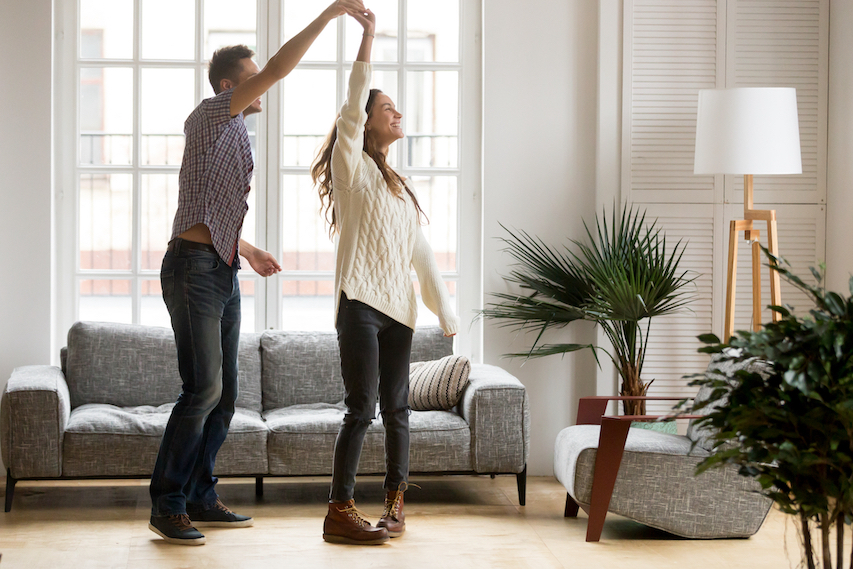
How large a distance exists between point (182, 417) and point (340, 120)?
1.08m

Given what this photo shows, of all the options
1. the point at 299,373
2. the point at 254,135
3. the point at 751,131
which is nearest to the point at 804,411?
the point at 751,131

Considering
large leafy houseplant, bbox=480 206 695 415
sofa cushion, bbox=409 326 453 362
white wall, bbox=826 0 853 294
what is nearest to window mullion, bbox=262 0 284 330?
sofa cushion, bbox=409 326 453 362

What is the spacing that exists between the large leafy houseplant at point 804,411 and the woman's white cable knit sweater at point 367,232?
1370mm

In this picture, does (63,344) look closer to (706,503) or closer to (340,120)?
(340,120)

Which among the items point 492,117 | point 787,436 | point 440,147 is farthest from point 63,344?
point 787,436

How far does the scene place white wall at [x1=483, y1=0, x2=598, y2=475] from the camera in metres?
4.00

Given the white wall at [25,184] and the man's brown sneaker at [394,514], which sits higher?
the white wall at [25,184]

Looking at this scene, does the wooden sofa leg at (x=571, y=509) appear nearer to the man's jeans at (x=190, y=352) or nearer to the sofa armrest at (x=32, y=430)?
the man's jeans at (x=190, y=352)

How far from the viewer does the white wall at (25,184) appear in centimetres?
379

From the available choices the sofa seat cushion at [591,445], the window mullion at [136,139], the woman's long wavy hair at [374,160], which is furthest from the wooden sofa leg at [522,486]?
the window mullion at [136,139]

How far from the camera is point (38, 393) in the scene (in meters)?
3.11

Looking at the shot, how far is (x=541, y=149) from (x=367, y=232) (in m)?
1.59

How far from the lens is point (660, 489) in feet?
9.39

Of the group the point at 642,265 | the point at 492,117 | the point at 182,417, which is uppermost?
the point at 492,117
